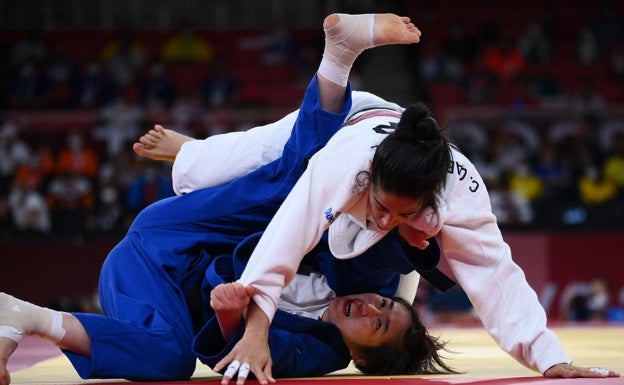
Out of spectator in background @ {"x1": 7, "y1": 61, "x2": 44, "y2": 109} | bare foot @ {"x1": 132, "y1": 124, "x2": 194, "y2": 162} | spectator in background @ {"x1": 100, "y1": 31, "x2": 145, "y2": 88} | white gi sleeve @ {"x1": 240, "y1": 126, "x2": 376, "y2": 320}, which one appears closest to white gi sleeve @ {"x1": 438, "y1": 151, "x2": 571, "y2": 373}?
white gi sleeve @ {"x1": 240, "y1": 126, "x2": 376, "y2": 320}

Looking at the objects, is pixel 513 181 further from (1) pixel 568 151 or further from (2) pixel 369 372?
(2) pixel 369 372

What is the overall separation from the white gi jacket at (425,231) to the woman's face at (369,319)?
0.26 meters

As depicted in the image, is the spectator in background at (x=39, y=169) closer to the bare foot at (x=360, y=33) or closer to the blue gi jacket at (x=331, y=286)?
the blue gi jacket at (x=331, y=286)

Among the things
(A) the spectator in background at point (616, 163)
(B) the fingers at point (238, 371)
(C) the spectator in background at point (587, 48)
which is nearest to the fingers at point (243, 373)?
(B) the fingers at point (238, 371)

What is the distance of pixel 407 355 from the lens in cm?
341

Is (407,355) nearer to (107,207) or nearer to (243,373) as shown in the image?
(243,373)

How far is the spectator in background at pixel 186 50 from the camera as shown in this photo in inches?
511

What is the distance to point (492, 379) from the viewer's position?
3.03 meters

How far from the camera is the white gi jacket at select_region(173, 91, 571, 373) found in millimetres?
2922

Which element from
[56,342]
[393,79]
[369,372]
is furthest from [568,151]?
[56,342]

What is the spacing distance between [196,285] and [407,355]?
2.57ft

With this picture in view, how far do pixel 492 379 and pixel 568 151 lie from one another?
7.29 meters

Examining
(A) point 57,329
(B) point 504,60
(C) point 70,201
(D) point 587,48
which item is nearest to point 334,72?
(A) point 57,329

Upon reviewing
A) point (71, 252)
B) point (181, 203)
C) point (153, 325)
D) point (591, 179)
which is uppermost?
point (181, 203)
